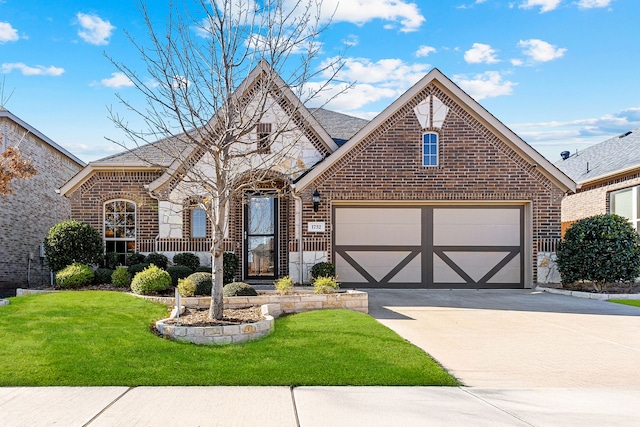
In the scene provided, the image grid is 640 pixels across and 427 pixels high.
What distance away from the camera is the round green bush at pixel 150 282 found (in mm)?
10695

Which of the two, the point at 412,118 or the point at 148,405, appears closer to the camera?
the point at 148,405

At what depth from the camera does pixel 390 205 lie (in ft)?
46.9

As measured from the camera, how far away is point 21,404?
5.02 meters

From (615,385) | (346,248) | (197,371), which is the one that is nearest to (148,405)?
(197,371)

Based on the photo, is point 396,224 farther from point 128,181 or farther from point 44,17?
point 44,17

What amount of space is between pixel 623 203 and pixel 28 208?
20729mm

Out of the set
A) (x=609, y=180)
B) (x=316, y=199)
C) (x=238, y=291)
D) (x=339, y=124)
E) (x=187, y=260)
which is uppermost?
(x=339, y=124)

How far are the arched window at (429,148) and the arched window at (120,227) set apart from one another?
27.6 ft

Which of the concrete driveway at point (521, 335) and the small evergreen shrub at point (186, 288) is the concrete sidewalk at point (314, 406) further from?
the small evergreen shrub at point (186, 288)

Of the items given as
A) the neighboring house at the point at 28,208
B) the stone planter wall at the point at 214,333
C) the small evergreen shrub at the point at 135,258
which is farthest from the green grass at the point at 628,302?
the neighboring house at the point at 28,208

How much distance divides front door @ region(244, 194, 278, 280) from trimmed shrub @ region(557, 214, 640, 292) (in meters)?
8.03

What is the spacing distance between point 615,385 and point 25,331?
8.03 metres

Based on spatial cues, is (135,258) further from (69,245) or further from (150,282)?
(150,282)

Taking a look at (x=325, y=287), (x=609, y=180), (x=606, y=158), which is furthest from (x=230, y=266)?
(x=606, y=158)
